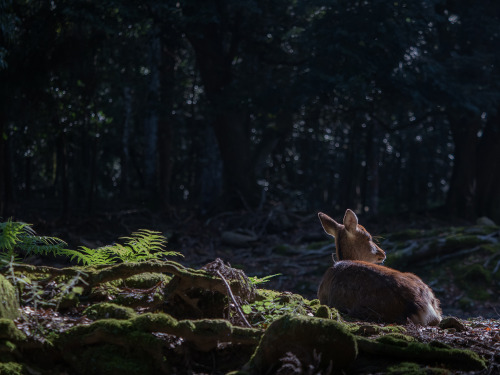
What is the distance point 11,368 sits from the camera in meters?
3.46

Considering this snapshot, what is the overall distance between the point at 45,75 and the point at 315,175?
79.0ft

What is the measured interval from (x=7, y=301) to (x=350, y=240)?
471 centimetres

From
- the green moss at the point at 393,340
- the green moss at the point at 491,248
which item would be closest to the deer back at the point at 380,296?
the green moss at the point at 393,340

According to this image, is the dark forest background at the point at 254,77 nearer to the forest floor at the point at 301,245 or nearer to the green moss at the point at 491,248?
the forest floor at the point at 301,245

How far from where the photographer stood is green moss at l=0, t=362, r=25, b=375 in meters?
3.42

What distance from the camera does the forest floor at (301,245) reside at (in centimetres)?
1390

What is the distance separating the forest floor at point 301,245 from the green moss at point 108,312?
7.53 m

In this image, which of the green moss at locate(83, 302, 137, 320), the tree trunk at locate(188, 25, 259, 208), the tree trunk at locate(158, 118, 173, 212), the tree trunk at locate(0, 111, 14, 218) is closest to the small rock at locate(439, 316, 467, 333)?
the green moss at locate(83, 302, 137, 320)

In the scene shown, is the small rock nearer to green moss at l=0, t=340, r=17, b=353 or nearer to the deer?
the deer

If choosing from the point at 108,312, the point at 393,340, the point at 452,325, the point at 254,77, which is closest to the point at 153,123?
the point at 254,77

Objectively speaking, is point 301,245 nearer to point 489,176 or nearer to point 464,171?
point 464,171

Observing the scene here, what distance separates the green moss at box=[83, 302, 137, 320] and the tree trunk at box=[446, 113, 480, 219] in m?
20.4

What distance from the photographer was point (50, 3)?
18359mm

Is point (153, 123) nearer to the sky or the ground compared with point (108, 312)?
nearer to the sky
